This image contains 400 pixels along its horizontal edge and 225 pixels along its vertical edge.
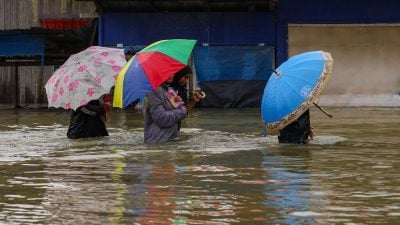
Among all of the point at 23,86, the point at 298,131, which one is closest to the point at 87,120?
the point at 298,131

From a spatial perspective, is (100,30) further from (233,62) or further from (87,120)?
(87,120)

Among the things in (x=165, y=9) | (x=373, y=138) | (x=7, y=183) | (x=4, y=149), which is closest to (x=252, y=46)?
(x=165, y=9)

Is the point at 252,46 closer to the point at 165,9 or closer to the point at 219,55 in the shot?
the point at 219,55

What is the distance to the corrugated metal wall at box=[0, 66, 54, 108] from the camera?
85.9 feet

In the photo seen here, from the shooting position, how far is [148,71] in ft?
34.8

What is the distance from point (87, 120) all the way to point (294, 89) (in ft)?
13.8

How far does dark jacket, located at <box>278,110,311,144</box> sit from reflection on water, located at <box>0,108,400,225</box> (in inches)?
7.9

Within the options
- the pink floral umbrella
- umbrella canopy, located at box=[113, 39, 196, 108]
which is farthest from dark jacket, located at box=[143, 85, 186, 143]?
the pink floral umbrella

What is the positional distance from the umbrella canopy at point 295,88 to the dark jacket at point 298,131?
0.42 metres

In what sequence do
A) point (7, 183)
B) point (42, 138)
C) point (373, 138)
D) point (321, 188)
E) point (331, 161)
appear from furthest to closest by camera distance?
point (42, 138)
point (373, 138)
point (331, 161)
point (7, 183)
point (321, 188)

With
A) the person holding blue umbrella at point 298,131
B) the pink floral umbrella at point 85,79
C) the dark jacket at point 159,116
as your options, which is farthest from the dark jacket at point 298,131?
the pink floral umbrella at point 85,79

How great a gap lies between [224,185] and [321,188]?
101 centimetres

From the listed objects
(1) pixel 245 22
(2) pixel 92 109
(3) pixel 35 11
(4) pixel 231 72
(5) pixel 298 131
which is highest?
(3) pixel 35 11

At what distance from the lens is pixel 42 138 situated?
13234mm
